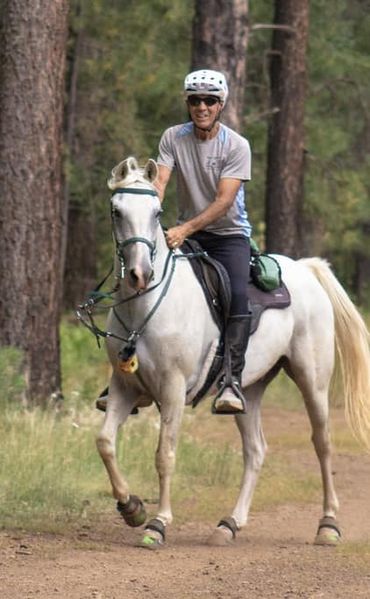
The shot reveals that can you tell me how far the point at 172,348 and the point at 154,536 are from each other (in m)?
1.14

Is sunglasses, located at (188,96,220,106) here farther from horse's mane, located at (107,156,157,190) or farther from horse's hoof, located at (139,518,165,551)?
horse's hoof, located at (139,518,165,551)

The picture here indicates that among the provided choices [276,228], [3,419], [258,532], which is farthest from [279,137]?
[258,532]

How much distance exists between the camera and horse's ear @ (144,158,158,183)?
29.9ft

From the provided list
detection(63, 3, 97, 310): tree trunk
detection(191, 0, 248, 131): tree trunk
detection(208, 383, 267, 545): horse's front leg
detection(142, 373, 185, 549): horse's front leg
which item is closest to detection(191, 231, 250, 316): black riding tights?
detection(142, 373, 185, 549): horse's front leg

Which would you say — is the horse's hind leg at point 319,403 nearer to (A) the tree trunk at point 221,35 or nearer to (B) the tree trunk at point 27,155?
(B) the tree trunk at point 27,155

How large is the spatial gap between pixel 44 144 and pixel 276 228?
403 inches

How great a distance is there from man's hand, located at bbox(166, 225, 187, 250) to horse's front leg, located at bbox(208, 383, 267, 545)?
6.17 feet

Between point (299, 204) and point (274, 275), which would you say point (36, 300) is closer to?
point (274, 275)

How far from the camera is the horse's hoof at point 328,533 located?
10.2 m

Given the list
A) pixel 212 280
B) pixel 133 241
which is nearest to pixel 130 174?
pixel 133 241

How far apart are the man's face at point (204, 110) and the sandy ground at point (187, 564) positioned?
265 cm

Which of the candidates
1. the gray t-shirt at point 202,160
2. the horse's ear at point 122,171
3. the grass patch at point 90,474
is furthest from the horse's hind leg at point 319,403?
the horse's ear at point 122,171

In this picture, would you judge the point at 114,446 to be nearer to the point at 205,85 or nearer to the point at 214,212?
the point at 214,212

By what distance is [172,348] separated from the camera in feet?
30.4
